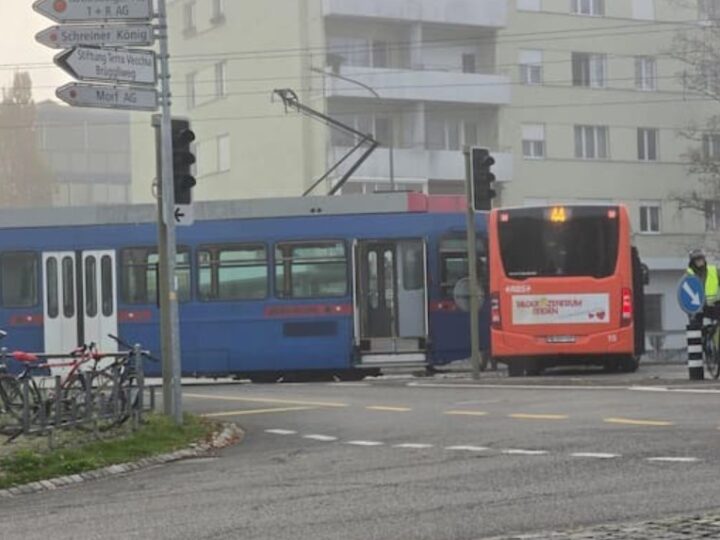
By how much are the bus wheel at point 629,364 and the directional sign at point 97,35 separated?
39.0 ft

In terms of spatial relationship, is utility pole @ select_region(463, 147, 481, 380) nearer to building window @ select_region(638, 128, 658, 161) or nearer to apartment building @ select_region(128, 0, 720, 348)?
apartment building @ select_region(128, 0, 720, 348)

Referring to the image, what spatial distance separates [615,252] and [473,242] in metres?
2.68

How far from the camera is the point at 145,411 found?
14953mm

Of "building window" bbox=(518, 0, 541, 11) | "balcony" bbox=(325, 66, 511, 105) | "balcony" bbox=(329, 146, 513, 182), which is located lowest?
"balcony" bbox=(329, 146, 513, 182)

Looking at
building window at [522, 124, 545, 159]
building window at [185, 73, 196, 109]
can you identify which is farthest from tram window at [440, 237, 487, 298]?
building window at [185, 73, 196, 109]

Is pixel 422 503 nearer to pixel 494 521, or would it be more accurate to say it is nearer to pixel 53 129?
pixel 494 521

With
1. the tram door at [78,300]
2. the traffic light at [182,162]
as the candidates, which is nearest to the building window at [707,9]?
the tram door at [78,300]

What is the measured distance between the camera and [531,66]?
2269 inches

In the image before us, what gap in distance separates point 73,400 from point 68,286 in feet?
44.3

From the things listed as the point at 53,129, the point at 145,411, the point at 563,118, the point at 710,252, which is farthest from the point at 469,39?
the point at 53,129

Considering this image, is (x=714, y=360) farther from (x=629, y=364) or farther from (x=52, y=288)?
(x=52, y=288)

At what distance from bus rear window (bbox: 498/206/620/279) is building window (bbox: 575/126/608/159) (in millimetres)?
34624

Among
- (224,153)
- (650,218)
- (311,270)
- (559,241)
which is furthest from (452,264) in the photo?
(650,218)

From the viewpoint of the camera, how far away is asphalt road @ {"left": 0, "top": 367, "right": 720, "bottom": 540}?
28.0 feet
